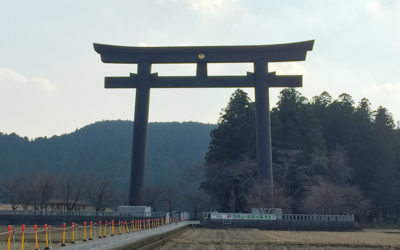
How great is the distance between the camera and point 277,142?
65125 millimetres

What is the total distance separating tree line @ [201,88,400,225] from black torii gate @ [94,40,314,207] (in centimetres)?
985

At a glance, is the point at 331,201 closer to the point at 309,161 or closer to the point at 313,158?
the point at 313,158

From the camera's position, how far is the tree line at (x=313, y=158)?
2336 inches

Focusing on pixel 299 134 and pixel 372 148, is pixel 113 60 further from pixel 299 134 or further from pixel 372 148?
pixel 372 148

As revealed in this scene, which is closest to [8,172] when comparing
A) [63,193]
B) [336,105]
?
[63,193]

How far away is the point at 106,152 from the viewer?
15050 centimetres

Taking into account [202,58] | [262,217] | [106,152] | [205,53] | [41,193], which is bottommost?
[262,217]

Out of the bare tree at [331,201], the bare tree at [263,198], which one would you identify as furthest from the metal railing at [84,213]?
the bare tree at [331,201]

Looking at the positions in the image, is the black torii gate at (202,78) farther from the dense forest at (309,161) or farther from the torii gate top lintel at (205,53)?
the dense forest at (309,161)

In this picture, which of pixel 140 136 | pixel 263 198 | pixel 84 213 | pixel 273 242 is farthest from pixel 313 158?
pixel 273 242

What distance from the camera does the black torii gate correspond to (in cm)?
4650

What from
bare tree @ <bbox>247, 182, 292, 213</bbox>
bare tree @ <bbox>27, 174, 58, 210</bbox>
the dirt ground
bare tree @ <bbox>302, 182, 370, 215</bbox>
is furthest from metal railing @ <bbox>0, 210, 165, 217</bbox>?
the dirt ground

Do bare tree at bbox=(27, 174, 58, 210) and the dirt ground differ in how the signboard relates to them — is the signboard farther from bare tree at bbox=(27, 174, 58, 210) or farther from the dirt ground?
bare tree at bbox=(27, 174, 58, 210)

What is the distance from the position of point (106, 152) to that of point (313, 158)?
96290 millimetres
